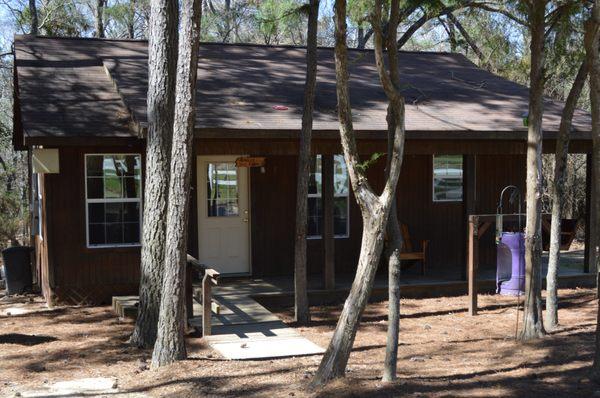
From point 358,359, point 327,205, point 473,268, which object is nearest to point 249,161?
point 327,205

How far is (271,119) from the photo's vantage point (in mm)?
10742

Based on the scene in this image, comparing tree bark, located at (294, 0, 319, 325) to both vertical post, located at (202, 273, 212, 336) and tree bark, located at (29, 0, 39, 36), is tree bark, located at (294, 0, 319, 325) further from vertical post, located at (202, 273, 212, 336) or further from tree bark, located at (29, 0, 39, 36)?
tree bark, located at (29, 0, 39, 36)

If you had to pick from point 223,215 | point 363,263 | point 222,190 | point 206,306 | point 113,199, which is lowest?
point 206,306

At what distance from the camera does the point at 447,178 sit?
559 inches

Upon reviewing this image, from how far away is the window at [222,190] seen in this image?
41.0 feet

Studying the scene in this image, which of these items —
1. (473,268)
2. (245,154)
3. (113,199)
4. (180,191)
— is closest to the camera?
(180,191)

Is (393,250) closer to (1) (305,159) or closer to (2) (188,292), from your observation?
(1) (305,159)

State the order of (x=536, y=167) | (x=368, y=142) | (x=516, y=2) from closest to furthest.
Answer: (x=536, y=167), (x=516, y=2), (x=368, y=142)

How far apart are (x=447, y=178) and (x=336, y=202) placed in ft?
8.02

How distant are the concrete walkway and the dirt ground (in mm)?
229

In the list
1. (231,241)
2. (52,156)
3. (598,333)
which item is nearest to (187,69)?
(52,156)

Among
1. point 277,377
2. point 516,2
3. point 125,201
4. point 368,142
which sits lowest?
point 277,377

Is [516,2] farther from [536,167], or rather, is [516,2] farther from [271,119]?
[271,119]

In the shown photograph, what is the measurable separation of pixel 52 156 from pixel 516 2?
6.86m
